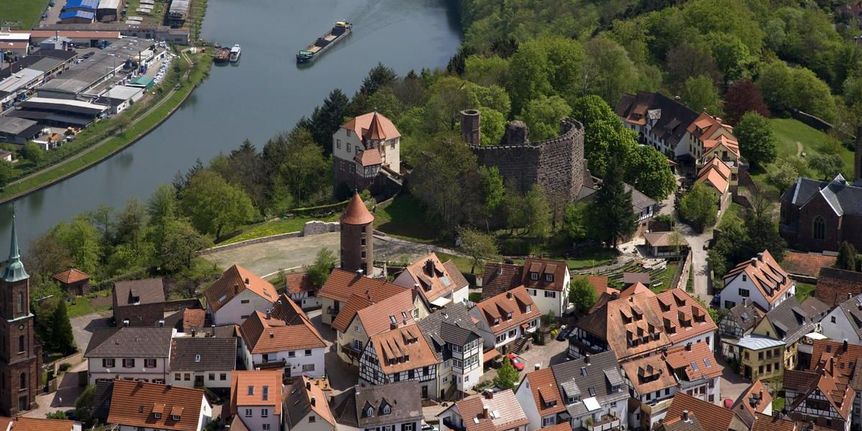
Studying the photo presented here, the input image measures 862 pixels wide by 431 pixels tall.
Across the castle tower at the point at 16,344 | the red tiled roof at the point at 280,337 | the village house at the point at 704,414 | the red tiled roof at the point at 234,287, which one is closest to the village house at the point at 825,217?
the village house at the point at 704,414

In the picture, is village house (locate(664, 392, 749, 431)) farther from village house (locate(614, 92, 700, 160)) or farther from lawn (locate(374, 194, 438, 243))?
village house (locate(614, 92, 700, 160))

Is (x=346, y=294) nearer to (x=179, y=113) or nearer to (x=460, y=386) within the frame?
(x=460, y=386)

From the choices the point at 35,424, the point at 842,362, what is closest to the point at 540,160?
the point at 842,362

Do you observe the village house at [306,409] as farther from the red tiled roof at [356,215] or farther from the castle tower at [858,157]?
the castle tower at [858,157]

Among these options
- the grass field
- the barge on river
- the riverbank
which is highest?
the riverbank

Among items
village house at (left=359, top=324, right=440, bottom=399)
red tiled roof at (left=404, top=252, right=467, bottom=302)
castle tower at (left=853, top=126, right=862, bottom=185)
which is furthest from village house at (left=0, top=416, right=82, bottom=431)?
castle tower at (left=853, top=126, right=862, bottom=185)

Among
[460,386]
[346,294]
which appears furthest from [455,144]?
[460,386]
